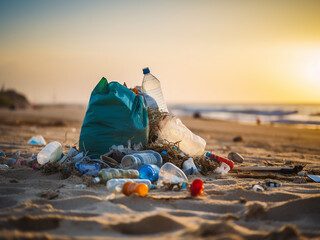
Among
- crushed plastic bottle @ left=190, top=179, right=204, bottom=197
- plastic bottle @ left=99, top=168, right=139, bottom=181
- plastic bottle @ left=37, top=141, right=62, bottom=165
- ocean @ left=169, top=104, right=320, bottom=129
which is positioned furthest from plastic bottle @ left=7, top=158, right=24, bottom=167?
ocean @ left=169, top=104, right=320, bottom=129

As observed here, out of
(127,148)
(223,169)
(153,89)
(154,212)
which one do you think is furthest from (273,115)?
(154,212)

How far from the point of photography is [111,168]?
291 centimetres

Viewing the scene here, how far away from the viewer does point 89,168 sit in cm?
306

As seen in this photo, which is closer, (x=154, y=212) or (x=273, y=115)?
(x=154, y=212)

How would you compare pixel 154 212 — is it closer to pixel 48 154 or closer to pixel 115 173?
pixel 115 173

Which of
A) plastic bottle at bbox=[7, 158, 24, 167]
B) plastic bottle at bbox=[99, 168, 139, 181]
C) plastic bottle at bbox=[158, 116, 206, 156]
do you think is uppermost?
plastic bottle at bbox=[158, 116, 206, 156]

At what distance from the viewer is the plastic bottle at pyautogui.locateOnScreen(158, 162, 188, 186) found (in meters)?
2.99

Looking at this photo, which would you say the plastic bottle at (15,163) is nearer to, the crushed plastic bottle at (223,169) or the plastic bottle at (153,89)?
the plastic bottle at (153,89)

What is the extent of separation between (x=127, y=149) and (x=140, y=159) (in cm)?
27

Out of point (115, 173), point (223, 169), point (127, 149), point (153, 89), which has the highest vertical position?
point (153, 89)

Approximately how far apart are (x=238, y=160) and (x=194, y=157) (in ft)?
3.38

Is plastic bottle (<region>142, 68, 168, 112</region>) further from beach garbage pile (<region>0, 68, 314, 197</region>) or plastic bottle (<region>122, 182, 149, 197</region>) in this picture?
plastic bottle (<region>122, 182, 149, 197</region>)

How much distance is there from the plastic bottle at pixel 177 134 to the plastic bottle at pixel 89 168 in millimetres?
1047

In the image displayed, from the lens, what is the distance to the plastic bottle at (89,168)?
3.02 meters
